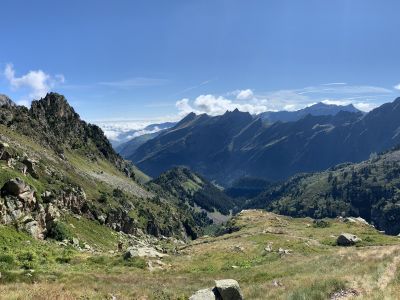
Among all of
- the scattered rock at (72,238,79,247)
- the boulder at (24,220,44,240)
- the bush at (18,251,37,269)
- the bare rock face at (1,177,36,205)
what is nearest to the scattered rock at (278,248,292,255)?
the bush at (18,251,37,269)

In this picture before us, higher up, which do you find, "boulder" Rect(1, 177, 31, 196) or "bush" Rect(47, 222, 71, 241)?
"boulder" Rect(1, 177, 31, 196)

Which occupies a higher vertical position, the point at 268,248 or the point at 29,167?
the point at 29,167

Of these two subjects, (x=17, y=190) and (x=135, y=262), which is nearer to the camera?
(x=135, y=262)

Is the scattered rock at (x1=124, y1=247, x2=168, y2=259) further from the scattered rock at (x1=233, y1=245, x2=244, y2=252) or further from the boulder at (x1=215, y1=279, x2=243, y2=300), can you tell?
the boulder at (x1=215, y1=279, x2=243, y2=300)

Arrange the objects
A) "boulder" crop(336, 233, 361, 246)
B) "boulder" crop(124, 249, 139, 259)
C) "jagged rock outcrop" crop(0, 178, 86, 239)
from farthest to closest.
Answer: "boulder" crop(336, 233, 361, 246), "jagged rock outcrop" crop(0, 178, 86, 239), "boulder" crop(124, 249, 139, 259)

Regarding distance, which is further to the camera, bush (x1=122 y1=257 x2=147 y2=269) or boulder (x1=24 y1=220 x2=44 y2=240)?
boulder (x1=24 y1=220 x2=44 y2=240)

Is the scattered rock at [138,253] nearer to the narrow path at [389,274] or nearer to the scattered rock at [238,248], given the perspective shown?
the scattered rock at [238,248]

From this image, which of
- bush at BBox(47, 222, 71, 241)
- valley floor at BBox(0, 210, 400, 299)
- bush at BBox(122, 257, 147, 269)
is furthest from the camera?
bush at BBox(47, 222, 71, 241)

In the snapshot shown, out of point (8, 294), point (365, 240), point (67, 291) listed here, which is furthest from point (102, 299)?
point (365, 240)

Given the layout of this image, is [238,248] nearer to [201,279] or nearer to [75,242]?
[201,279]

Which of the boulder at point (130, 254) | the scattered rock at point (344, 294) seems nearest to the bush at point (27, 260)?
the boulder at point (130, 254)

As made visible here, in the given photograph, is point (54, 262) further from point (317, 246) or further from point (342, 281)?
point (317, 246)

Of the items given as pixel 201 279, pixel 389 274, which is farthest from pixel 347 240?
pixel 389 274

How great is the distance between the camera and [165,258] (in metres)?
61.1
